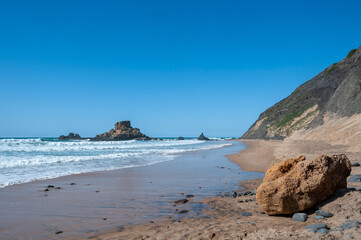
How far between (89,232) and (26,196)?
13.9 feet

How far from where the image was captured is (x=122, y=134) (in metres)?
135

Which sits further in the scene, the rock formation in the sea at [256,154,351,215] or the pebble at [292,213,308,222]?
the rock formation in the sea at [256,154,351,215]

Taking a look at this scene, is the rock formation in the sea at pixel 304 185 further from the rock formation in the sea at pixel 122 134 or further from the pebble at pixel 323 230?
the rock formation in the sea at pixel 122 134

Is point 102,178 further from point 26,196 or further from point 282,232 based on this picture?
point 282,232

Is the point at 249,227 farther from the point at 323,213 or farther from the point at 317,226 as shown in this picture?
the point at 323,213

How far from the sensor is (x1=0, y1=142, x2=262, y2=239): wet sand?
5.36 metres

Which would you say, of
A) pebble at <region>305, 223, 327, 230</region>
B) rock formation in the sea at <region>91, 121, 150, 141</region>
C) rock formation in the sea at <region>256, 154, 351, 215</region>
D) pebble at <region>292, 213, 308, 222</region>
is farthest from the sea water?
rock formation in the sea at <region>91, 121, 150, 141</region>

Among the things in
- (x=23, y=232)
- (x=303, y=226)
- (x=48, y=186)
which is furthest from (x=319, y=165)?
(x=48, y=186)

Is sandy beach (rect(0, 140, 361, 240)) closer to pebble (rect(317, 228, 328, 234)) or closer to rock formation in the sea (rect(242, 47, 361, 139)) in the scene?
pebble (rect(317, 228, 328, 234))

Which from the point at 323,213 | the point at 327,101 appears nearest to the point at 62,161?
the point at 323,213

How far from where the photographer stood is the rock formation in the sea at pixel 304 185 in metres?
5.39

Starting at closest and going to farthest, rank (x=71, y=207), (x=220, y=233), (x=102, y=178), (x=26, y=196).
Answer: (x=220, y=233) < (x=71, y=207) < (x=26, y=196) < (x=102, y=178)

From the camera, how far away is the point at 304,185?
17.8 feet

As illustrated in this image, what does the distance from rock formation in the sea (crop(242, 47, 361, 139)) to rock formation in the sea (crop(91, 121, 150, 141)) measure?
67.6 metres
